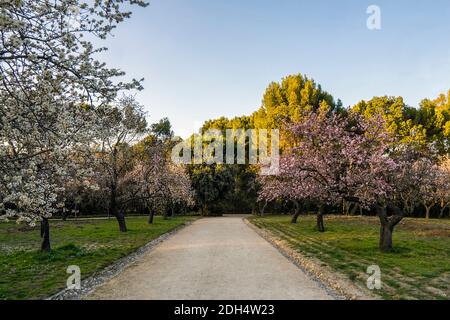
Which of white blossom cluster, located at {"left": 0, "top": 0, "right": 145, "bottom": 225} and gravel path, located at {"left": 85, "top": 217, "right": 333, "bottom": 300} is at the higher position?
white blossom cluster, located at {"left": 0, "top": 0, "right": 145, "bottom": 225}

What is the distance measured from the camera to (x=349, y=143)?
20781 mm

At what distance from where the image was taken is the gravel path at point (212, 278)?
434 inches

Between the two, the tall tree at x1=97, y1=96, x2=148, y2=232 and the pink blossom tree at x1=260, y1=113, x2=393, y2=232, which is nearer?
the pink blossom tree at x1=260, y1=113, x2=393, y2=232

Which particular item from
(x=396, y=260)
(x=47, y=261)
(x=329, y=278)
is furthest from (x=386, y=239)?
(x=47, y=261)

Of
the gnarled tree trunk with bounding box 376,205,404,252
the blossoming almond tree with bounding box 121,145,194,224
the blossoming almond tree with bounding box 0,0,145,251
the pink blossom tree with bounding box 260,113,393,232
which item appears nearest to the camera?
the blossoming almond tree with bounding box 0,0,145,251

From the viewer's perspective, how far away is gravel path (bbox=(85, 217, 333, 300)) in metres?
11.0

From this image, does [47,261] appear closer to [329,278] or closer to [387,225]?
[329,278]

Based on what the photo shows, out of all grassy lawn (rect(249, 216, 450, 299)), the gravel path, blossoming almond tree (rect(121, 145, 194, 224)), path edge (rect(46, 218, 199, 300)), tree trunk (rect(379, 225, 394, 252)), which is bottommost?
path edge (rect(46, 218, 199, 300))

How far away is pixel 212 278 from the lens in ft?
43.0

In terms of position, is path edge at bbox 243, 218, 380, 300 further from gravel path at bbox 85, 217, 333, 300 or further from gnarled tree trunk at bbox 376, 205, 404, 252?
gnarled tree trunk at bbox 376, 205, 404, 252

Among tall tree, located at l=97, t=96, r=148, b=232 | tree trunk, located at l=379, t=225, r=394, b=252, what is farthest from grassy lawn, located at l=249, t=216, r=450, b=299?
tall tree, located at l=97, t=96, r=148, b=232

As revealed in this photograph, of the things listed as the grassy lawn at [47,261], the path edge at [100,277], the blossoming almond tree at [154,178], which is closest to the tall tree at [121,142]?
the blossoming almond tree at [154,178]

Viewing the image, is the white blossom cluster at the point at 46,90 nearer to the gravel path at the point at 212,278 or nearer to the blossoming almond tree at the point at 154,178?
the gravel path at the point at 212,278
